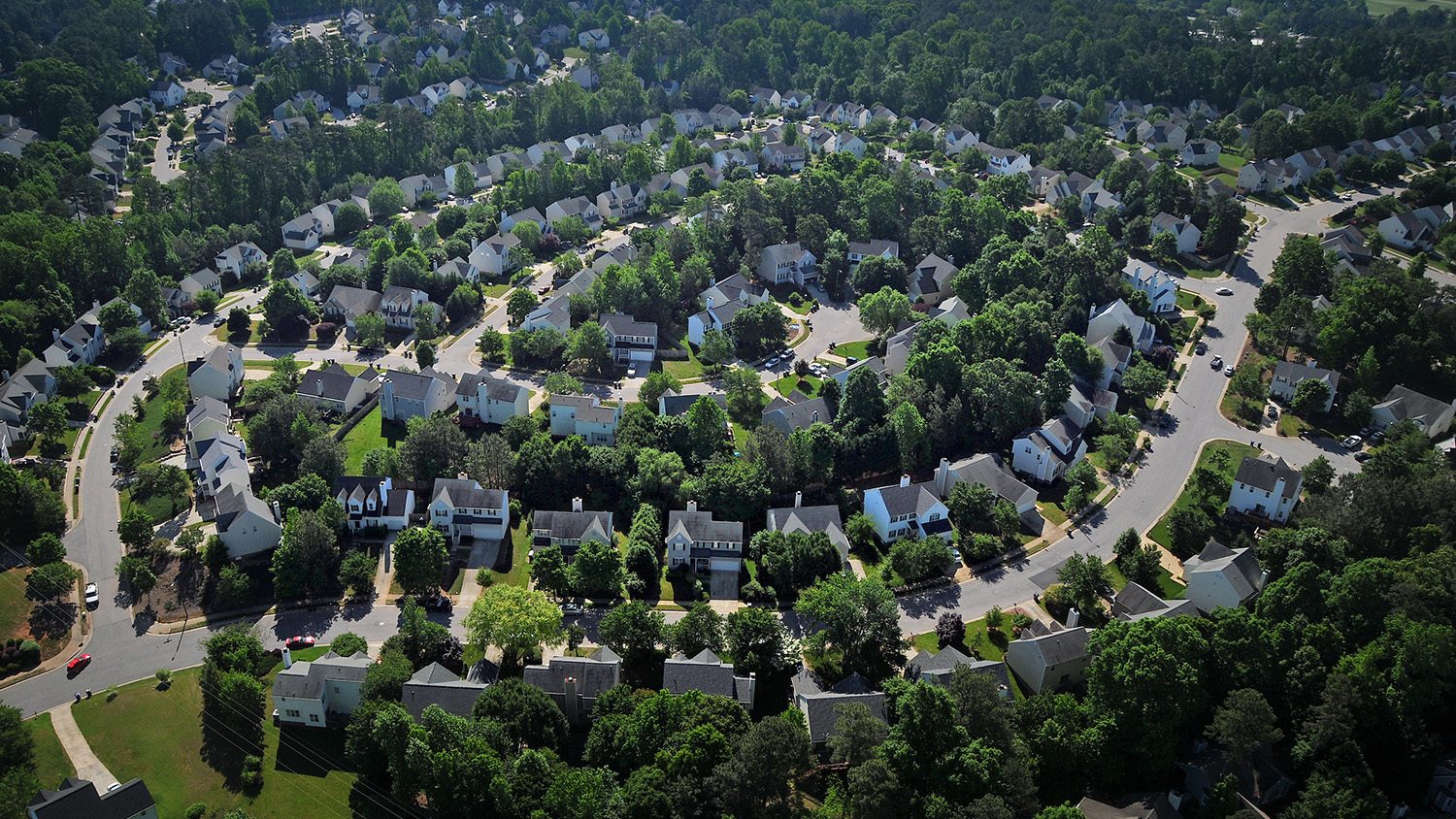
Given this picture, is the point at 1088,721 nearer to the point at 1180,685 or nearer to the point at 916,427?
the point at 1180,685

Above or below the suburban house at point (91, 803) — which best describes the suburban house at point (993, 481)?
below

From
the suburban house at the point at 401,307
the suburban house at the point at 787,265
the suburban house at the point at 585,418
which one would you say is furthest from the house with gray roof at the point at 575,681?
the suburban house at the point at 787,265

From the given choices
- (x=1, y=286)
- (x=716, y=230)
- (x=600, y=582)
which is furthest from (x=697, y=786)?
(x=1, y=286)

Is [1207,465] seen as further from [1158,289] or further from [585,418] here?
[585,418]

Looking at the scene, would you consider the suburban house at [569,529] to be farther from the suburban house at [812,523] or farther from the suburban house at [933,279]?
the suburban house at [933,279]

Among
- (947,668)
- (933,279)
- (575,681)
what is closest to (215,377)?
(575,681)

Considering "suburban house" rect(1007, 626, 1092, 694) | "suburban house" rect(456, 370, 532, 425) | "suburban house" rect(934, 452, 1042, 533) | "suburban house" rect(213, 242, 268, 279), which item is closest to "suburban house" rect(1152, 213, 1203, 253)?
"suburban house" rect(934, 452, 1042, 533)
